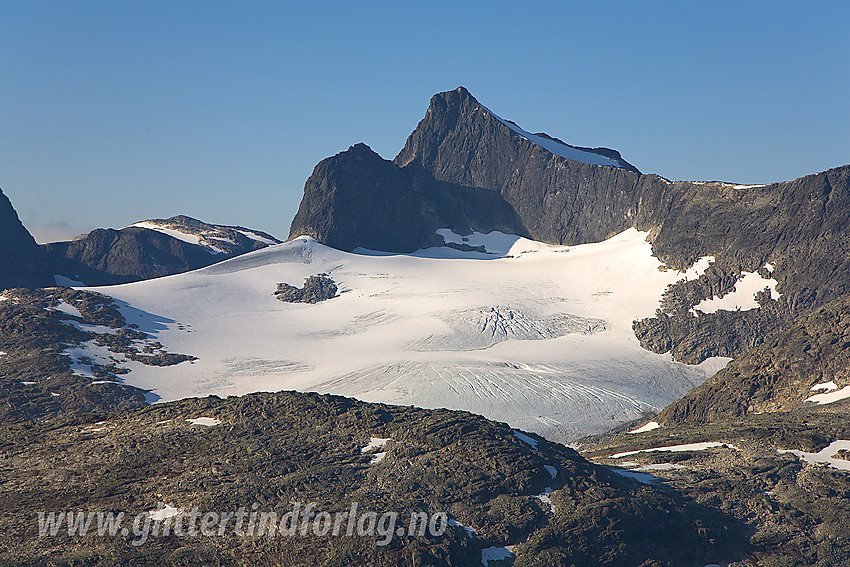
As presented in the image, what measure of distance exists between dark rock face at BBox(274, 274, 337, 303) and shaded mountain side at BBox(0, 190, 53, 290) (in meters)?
49.6

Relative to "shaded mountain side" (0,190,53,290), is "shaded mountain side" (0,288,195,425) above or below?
below

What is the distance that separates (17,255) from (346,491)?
147 metres

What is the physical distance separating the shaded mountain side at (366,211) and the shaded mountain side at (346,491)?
142834mm

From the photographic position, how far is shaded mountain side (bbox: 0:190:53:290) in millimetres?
157500

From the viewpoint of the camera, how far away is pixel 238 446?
4166cm

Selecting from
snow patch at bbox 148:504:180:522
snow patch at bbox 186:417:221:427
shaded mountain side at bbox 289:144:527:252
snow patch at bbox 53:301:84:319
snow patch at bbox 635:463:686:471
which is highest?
shaded mountain side at bbox 289:144:527:252

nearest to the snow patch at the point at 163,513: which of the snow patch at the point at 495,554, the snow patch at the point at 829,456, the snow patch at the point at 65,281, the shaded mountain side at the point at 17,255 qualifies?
the snow patch at the point at 495,554

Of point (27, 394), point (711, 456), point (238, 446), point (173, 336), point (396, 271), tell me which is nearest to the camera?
point (238, 446)

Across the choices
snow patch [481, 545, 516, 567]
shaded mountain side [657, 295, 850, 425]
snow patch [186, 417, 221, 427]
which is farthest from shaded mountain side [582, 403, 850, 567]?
snow patch [186, 417, 221, 427]

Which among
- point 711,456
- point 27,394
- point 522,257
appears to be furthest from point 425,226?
point 711,456

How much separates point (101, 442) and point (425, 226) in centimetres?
15648

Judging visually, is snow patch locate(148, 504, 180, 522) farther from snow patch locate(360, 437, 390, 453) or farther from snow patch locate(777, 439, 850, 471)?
snow patch locate(777, 439, 850, 471)

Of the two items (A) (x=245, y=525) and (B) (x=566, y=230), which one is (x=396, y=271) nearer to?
(B) (x=566, y=230)

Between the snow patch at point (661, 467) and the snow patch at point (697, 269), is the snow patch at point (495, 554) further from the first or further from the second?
the snow patch at point (697, 269)
